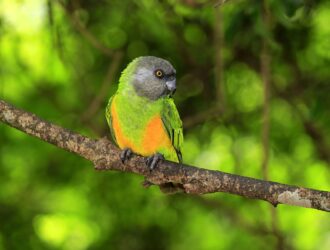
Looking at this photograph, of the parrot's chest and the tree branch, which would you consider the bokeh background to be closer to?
the parrot's chest

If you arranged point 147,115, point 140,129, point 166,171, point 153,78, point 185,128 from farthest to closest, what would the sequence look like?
point 185,128 → point 153,78 → point 147,115 → point 140,129 → point 166,171

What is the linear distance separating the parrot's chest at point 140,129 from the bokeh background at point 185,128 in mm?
1997

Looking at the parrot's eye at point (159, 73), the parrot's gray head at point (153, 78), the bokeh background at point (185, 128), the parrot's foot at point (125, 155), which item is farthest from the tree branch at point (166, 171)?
the bokeh background at point (185, 128)

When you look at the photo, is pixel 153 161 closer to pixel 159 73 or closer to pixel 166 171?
pixel 166 171

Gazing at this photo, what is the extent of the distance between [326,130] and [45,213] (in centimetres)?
363

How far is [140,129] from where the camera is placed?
574 cm

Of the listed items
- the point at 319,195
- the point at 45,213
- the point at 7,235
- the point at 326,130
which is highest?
the point at 326,130

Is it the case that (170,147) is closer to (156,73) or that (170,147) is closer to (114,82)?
(156,73)

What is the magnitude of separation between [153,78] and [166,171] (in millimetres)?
1549

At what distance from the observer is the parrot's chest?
18.9ft

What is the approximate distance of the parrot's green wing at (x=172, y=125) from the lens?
5848 mm

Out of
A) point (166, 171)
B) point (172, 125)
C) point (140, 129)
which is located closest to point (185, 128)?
point (172, 125)

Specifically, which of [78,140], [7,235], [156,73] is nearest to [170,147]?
[156,73]

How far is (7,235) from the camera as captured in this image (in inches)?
301
